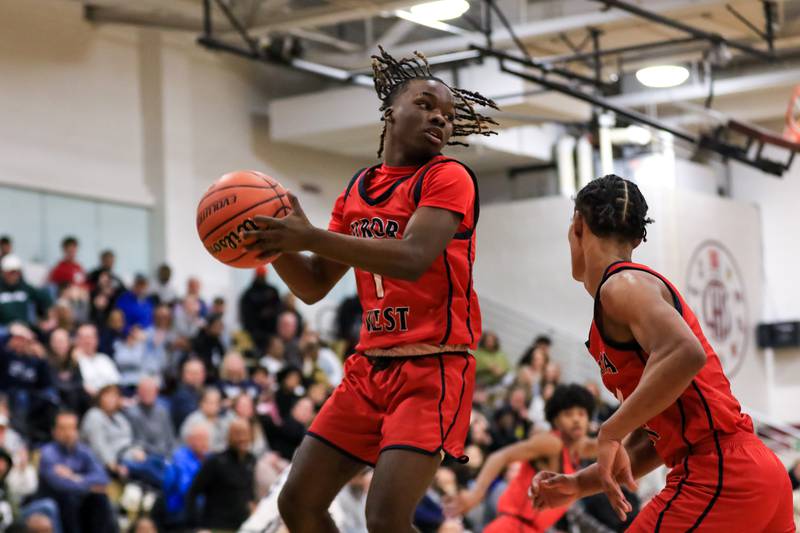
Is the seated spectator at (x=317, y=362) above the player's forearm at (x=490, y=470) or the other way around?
above

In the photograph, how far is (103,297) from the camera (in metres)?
13.3

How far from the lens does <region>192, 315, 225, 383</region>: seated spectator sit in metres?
13.5

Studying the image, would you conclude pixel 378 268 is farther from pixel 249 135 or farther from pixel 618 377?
pixel 249 135

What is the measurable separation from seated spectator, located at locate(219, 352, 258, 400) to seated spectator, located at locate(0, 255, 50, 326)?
1912 millimetres

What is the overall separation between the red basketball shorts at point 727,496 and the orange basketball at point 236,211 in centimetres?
146

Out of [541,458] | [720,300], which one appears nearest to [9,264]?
[541,458]

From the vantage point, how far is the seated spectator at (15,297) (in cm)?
1202

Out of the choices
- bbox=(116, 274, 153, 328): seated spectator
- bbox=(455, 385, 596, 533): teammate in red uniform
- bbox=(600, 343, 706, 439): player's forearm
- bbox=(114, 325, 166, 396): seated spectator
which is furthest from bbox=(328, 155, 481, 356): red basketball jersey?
bbox=(116, 274, 153, 328): seated spectator

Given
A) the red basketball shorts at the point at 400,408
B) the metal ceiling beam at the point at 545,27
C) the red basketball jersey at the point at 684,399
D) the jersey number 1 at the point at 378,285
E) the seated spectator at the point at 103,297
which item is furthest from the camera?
the metal ceiling beam at the point at 545,27

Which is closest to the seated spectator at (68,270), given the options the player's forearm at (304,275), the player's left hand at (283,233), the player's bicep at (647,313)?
the player's forearm at (304,275)

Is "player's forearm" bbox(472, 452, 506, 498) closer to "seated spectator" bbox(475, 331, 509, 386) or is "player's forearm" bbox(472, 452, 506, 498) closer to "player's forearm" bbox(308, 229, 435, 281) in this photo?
"player's forearm" bbox(308, 229, 435, 281)

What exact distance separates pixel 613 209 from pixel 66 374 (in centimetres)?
818

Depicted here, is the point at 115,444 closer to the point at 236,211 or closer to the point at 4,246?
the point at 4,246

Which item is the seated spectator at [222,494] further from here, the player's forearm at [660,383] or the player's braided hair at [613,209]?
the player's forearm at [660,383]
